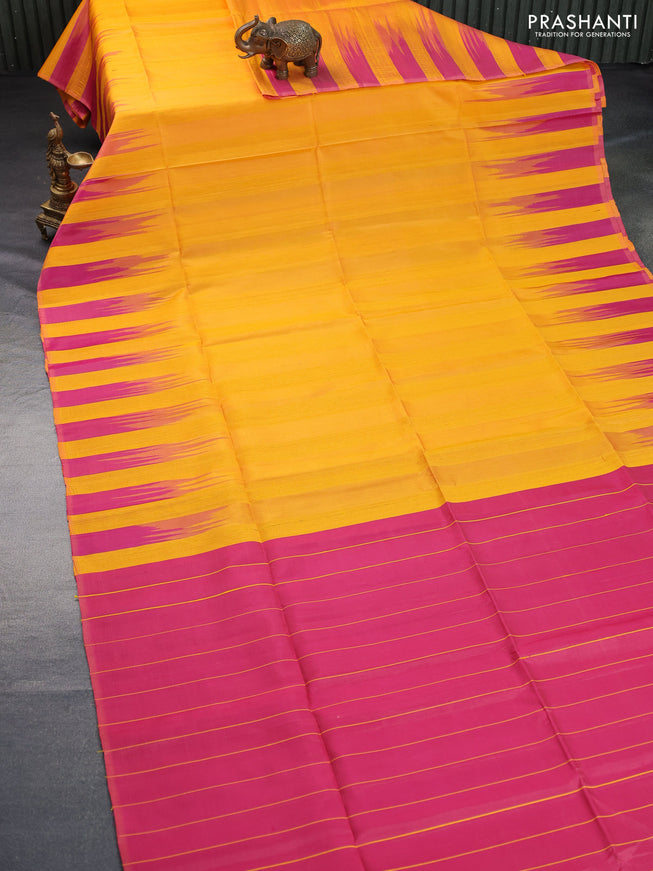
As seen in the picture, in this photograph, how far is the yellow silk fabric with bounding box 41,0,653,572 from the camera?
2.46 m

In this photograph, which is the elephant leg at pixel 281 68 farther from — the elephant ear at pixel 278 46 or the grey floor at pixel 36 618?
the grey floor at pixel 36 618

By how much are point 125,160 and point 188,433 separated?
991 mm

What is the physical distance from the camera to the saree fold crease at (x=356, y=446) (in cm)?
185

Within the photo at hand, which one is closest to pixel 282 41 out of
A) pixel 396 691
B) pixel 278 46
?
pixel 278 46

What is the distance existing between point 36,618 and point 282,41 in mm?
1918

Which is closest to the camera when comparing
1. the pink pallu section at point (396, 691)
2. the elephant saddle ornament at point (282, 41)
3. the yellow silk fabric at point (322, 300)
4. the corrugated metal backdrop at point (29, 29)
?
the pink pallu section at point (396, 691)

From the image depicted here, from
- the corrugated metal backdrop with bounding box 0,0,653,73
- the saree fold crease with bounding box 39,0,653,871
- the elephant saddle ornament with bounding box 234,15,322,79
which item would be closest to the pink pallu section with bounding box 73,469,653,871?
the saree fold crease with bounding box 39,0,653,871

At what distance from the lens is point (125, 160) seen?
3.00 m

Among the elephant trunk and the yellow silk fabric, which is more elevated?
the elephant trunk

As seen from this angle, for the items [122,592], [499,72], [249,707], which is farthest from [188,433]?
[499,72]

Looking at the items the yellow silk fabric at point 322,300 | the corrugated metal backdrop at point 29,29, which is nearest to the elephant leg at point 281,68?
the yellow silk fabric at point 322,300

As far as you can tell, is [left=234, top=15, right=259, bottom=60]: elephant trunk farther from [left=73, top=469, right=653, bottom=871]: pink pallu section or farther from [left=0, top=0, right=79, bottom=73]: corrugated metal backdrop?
[left=73, top=469, right=653, bottom=871]: pink pallu section

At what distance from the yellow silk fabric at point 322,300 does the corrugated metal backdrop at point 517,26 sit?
2.52 feet

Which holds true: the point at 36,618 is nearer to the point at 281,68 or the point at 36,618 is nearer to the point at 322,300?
the point at 322,300
